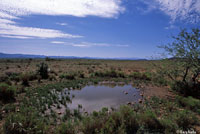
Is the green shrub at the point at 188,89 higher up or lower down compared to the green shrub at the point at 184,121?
higher up

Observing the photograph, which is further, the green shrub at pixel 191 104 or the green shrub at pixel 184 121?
the green shrub at pixel 191 104

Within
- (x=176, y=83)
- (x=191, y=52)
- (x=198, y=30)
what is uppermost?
(x=198, y=30)

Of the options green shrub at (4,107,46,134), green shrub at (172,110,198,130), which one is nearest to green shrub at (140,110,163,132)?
green shrub at (172,110,198,130)

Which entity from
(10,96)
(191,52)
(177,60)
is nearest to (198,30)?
(191,52)

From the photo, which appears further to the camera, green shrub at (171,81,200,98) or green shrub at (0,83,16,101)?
green shrub at (171,81,200,98)

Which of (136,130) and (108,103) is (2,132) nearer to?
(136,130)

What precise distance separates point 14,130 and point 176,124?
5222mm

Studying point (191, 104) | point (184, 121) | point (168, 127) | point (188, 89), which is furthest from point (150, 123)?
point (188, 89)

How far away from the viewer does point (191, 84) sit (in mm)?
8250

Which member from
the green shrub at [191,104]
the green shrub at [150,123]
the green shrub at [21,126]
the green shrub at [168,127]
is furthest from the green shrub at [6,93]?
the green shrub at [191,104]

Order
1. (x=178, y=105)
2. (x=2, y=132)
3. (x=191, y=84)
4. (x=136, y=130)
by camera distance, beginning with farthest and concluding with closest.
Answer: (x=191, y=84)
(x=178, y=105)
(x=136, y=130)
(x=2, y=132)

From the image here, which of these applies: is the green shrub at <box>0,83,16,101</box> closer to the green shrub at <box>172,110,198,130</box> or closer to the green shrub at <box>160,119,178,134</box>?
the green shrub at <box>160,119,178,134</box>

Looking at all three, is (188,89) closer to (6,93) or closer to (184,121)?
(184,121)

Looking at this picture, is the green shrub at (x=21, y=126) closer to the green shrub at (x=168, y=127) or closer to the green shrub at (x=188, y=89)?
the green shrub at (x=168, y=127)
